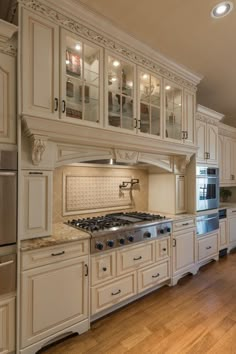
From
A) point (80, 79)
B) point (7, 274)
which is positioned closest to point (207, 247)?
point (7, 274)

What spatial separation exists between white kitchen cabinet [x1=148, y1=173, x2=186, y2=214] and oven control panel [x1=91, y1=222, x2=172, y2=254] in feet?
1.60

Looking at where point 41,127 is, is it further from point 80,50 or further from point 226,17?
point 226,17

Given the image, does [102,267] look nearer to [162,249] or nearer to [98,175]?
[162,249]

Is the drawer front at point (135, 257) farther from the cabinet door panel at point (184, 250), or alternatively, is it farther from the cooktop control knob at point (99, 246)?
the cabinet door panel at point (184, 250)

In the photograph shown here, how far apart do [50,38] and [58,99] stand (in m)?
0.52

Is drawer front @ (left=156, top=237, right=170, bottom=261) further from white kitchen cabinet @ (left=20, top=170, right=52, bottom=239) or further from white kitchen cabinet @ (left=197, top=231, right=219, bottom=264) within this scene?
white kitchen cabinet @ (left=20, top=170, right=52, bottom=239)

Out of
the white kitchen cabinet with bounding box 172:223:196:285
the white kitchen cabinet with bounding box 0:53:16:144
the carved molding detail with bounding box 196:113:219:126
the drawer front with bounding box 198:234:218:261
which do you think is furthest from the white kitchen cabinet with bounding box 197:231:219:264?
the white kitchen cabinet with bounding box 0:53:16:144

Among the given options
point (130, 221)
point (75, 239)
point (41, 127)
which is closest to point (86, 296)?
point (75, 239)

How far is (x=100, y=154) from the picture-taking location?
234cm

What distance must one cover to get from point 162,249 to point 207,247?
1.25 metres

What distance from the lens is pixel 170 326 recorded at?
2133mm

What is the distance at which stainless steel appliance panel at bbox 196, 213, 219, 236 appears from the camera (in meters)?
3.41

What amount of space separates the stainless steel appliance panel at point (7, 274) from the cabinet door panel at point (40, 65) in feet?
3.79

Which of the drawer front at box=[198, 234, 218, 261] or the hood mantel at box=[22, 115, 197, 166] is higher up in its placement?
the hood mantel at box=[22, 115, 197, 166]
